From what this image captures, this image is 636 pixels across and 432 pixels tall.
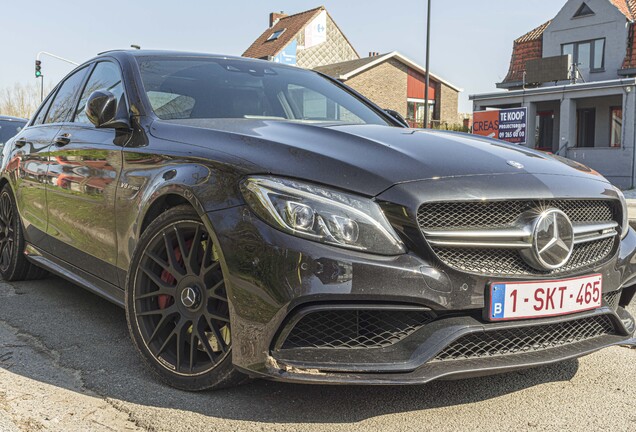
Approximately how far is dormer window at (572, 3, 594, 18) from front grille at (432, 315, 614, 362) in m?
30.9

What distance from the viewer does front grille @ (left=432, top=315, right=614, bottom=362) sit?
2.47 m

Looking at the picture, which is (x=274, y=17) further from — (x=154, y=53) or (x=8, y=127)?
(x=154, y=53)

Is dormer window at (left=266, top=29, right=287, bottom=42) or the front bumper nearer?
the front bumper

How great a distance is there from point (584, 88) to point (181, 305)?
81.6 feet

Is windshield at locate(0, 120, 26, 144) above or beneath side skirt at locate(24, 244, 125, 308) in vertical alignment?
above

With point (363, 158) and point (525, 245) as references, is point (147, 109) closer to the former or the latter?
point (363, 158)

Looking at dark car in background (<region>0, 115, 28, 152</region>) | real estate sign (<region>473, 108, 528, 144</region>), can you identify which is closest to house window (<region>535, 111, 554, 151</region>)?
real estate sign (<region>473, 108, 528, 144</region>)

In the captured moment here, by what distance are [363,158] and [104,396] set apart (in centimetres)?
142

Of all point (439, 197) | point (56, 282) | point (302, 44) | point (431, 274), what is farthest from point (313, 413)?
point (302, 44)

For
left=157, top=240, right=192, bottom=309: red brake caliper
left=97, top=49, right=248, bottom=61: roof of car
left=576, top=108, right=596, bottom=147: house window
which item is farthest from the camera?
left=576, top=108, right=596, bottom=147: house window

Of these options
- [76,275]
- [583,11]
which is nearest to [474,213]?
[76,275]

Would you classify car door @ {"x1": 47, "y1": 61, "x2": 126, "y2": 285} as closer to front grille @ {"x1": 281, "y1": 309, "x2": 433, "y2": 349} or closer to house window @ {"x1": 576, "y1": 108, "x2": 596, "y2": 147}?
front grille @ {"x1": 281, "y1": 309, "x2": 433, "y2": 349}

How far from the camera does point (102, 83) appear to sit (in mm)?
4188

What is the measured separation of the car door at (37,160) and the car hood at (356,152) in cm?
159
